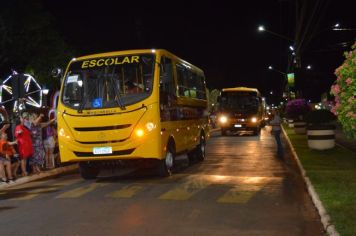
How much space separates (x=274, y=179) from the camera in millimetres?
13328

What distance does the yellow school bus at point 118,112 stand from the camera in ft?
42.3

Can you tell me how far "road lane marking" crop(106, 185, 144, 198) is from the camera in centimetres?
1119

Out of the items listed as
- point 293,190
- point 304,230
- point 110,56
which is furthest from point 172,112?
point 304,230

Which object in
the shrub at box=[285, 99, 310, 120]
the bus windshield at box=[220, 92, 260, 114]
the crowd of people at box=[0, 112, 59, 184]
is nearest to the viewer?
the crowd of people at box=[0, 112, 59, 184]

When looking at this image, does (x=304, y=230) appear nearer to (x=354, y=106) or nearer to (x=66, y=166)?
(x=354, y=106)

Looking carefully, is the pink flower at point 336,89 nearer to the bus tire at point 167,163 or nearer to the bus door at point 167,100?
the bus door at point 167,100

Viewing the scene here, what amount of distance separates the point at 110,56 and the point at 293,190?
5.96 meters

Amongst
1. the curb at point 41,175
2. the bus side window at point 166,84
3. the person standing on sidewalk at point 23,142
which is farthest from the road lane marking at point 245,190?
the person standing on sidewalk at point 23,142

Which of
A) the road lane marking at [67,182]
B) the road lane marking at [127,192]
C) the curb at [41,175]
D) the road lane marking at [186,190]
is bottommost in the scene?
the road lane marking at [186,190]

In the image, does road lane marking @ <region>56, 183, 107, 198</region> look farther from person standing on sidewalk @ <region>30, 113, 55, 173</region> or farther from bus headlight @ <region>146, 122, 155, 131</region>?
person standing on sidewalk @ <region>30, 113, 55, 173</region>

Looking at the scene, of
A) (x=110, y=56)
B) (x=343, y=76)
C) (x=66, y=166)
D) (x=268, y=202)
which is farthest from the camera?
(x=66, y=166)

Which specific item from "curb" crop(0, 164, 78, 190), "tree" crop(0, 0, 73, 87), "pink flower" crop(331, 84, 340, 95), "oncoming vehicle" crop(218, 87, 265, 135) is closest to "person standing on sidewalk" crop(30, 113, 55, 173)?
"curb" crop(0, 164, 78, 190)

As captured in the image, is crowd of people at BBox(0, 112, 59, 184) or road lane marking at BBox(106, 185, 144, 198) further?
crowd of people at BBox(0, 112, 59, 184)

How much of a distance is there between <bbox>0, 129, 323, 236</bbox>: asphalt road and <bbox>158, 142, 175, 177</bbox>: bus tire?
35cm
